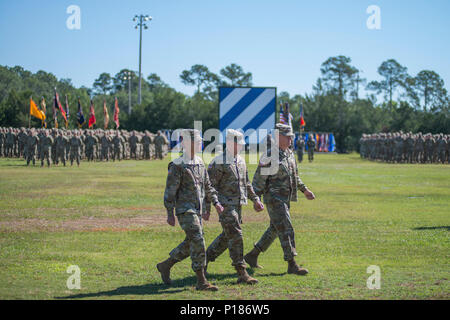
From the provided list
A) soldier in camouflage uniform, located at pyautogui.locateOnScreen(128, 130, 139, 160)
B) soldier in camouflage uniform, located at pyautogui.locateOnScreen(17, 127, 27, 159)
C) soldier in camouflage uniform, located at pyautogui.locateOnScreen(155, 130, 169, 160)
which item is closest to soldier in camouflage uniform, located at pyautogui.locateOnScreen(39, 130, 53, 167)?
soldier in camouflage uniform, located at pyautogui.locateOnScreen(17, 127, 27, 159)

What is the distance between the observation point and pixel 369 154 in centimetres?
5572

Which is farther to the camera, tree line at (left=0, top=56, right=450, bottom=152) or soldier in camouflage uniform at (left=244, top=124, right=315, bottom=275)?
tree line at (left=0, top=56, right=450, bottom=152)

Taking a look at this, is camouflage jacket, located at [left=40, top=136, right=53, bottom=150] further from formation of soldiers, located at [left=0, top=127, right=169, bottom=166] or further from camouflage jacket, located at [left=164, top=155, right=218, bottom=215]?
camouflage jacket, located at [left=164, top=155, right=218, bottom=215]

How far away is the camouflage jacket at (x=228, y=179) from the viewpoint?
821 centimetres

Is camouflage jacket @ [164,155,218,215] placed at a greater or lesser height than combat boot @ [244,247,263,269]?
greater

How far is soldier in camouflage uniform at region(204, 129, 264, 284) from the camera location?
26.6 ft

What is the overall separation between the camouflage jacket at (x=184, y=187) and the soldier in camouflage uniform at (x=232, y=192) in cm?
41

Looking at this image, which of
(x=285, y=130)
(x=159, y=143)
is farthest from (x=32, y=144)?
(x=285, y=130)

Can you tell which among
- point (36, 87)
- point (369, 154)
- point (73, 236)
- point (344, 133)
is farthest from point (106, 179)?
point (36, 87)

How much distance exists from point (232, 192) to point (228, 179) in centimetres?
18

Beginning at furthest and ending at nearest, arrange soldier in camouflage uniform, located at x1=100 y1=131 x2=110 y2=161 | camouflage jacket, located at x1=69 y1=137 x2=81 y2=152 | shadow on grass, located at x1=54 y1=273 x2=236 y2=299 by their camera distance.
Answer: soldier in camouflage uniform, located at x1=100 y1=131 x2=110 y2=161 → camouflage jacket, located at x1=69 y1=137 x2=81 y2=152 → shadow on grass, located at x1=54 y1=273 x2=236 y2=299

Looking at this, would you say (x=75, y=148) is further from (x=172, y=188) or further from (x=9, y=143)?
(x=172, y=188)

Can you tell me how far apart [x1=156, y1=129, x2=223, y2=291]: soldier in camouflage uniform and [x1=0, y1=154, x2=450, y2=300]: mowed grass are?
45 cm
